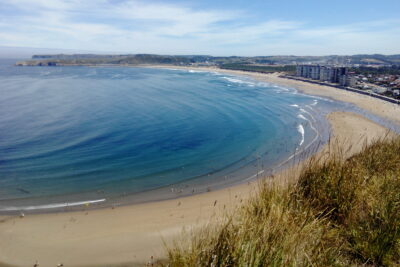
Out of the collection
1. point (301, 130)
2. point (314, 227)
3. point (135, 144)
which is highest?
point (314, 227)

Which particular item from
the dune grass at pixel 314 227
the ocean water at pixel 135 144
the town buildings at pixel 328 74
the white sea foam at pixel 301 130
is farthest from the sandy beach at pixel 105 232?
the town buildings at pixel 328 74

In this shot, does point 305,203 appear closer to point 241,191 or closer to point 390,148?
point 390,148

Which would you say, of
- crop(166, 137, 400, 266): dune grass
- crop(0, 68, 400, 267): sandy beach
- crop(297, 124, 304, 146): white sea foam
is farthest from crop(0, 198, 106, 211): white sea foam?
crop(297, 124, 304, 146): white sea foam

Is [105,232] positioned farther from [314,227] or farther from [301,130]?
[301,130]

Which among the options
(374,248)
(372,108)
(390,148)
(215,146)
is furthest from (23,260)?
(372,108)

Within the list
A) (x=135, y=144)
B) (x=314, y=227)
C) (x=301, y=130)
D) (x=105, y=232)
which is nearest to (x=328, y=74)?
(x=301, y=130)
